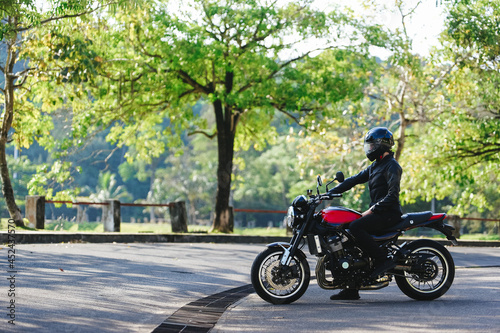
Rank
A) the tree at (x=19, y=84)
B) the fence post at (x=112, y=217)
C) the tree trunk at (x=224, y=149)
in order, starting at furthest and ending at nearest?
the tree trunk at (x=224, y=149), the fence post at (x=112, y=217), the tree at (x=19, y=84)

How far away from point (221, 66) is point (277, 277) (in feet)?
49.2

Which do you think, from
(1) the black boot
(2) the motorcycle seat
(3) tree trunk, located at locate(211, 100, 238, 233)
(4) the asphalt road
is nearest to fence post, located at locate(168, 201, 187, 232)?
(3) tree trunk, located at locate(211, 100, 238, 233)

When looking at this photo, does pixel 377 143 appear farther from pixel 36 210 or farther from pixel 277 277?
pixel 36 210

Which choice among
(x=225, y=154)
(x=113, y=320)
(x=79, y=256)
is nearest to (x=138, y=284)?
(x=113, y=320)

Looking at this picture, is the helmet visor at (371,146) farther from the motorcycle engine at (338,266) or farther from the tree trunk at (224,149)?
the tree trunk at (224,149)

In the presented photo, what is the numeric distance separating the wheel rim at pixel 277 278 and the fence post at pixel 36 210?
43.1 feet

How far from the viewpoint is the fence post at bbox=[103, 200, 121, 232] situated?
2014 centimetres

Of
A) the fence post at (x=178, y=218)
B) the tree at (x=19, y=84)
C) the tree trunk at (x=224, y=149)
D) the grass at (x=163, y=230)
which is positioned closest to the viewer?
the tree at (x=19, y=84)

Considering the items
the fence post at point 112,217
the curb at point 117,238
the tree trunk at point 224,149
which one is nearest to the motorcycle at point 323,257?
the curb at point 117,238

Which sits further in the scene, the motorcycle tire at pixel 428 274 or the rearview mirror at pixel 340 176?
the motorcycle tire at pixel 428 274

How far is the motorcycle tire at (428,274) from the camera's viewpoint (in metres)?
7.94

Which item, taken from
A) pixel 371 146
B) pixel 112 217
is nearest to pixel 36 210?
pixel 112 217

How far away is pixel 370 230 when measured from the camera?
303 inches

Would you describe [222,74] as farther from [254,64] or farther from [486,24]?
[486,24]
